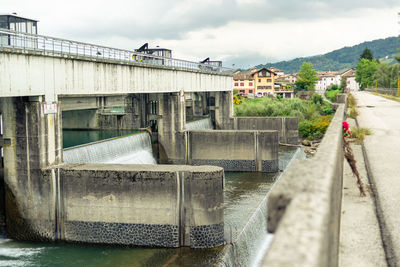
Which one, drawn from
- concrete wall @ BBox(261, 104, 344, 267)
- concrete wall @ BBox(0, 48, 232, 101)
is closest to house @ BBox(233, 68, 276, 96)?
concrete wall @ BBox(0, 48, 232, 101)

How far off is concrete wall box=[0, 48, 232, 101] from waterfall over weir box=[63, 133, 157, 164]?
366 cm

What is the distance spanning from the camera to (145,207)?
17188 mm

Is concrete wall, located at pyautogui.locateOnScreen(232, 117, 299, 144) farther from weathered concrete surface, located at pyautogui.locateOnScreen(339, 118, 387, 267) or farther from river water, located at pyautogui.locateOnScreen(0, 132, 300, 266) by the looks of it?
weathered concrete surface, located at pyautogui.locateOnScreen(339, 118, 387, 267)

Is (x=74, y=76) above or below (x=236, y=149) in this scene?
above

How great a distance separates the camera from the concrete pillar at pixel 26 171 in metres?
17.9

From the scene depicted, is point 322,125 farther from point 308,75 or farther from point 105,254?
point 308,75

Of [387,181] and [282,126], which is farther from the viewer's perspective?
[282,126]

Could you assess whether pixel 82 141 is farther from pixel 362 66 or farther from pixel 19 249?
pixel 362 66

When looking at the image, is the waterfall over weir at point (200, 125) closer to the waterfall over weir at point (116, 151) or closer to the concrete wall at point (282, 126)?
the concrete wall at point (282, 126)

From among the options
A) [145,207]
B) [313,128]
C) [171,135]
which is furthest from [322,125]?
[145,207]

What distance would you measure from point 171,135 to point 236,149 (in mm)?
5138

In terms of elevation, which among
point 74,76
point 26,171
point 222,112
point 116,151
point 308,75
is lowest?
point 116,151

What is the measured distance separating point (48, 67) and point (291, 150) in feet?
89.1

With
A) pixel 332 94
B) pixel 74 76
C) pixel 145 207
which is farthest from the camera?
pixel 332 94
